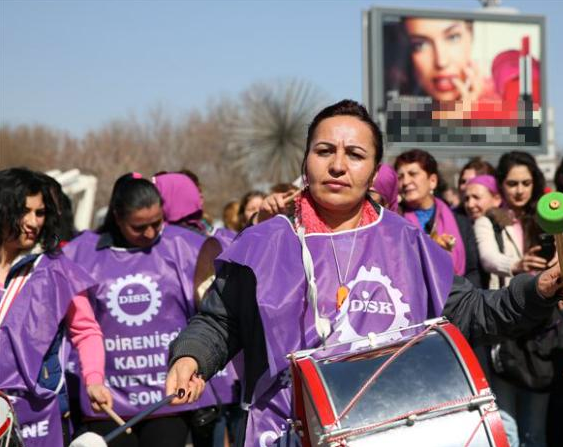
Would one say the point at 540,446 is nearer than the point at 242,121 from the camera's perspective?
Yes

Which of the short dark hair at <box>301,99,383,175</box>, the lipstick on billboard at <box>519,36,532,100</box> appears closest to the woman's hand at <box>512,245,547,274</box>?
the short dark hair at <box>301,99,383,175</box>

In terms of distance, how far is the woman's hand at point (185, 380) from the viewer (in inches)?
103

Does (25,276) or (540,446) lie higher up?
Result: (25,276)

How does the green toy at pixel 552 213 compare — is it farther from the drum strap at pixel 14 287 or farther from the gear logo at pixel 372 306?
the drum strap at pixel 14 287

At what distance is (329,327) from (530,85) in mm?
21418

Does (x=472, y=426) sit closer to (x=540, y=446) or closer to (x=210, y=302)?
(x=210, y=302)

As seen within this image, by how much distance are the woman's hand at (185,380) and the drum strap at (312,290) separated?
36cm

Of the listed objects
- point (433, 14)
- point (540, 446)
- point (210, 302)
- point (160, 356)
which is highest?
point (433, 14)

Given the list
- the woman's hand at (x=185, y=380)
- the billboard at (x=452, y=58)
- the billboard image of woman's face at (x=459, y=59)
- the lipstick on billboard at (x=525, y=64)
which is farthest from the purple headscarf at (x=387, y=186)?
the lipstick on billboard at (x=525, y=64)

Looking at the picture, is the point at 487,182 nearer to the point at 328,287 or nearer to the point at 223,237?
the point at 223,237

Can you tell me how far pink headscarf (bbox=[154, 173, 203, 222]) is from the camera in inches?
227

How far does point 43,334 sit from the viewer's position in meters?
3.83

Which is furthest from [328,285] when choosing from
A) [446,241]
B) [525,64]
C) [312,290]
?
[525,64]

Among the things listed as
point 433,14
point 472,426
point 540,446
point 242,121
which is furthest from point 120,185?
point 242,121
